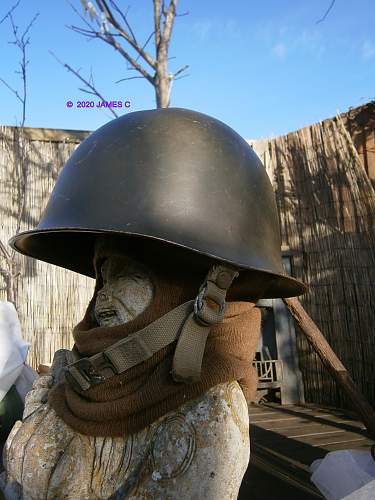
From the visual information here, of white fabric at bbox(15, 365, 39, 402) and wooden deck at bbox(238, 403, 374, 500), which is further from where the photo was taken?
white fabric at bbox(15, 365, 39, 402)

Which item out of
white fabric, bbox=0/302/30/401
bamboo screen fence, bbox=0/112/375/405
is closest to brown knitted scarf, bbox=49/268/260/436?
white fabric, bbox=0/302/30/401

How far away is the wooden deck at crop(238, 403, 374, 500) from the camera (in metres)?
2.50

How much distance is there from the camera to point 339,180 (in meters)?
4.96

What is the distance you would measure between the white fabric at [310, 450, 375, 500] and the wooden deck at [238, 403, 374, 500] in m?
0.91

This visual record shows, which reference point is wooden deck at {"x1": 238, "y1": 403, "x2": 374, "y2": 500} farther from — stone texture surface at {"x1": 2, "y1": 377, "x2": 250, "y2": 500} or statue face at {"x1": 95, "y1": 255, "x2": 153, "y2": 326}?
statue face at {"x1": 95, "y1": 255, "x2": 153, "y2": 326}

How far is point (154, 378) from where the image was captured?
962 mm

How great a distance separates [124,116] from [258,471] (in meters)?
2.49

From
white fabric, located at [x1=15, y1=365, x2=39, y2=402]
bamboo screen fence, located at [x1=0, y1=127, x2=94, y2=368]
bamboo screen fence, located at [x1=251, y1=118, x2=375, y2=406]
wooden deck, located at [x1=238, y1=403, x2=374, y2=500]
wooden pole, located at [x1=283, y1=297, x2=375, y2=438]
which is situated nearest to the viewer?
wooden pole, located at [x1=283, y1=297, x2=375, y2=438]

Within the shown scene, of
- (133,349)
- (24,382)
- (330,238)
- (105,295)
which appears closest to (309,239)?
(330,238)

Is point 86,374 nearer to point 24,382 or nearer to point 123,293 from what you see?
point 123,293

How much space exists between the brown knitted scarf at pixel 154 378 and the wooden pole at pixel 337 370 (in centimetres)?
104

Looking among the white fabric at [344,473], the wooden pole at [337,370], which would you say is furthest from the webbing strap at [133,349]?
the wooden pole at [337,370]

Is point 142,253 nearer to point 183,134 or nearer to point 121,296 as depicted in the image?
point 121,296

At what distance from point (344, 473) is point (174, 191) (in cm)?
124
